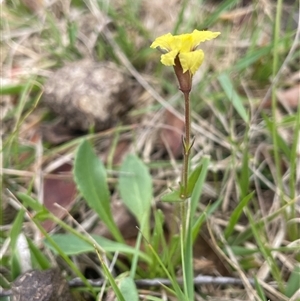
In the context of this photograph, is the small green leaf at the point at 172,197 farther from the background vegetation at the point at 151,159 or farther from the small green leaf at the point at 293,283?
the small green leaf at the point at 293,283

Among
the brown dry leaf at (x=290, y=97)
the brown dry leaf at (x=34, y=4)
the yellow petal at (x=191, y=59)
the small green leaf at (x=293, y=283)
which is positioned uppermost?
the brown dry leaf at (x=34, y=4)

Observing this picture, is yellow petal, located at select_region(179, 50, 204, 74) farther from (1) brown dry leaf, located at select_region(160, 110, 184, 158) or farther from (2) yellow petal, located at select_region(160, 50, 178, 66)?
(1) brown dry leaf, located at select_region(160, 110, 184, 158)

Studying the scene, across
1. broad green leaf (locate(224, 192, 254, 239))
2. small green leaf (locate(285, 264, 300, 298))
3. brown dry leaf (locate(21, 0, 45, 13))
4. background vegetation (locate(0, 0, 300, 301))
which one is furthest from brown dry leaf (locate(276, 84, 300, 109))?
brown dry leaf (locate(21, 0, 45, 13))

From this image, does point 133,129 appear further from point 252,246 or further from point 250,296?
point 250,296

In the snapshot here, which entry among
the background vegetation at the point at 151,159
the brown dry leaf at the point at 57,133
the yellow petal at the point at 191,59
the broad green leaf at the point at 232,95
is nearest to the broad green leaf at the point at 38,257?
the background vegetation at the point at 151,159

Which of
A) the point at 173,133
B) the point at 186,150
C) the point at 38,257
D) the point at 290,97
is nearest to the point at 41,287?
the point at 38,257

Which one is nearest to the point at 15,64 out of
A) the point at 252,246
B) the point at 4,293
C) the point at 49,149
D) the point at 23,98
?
the point at 23,98
